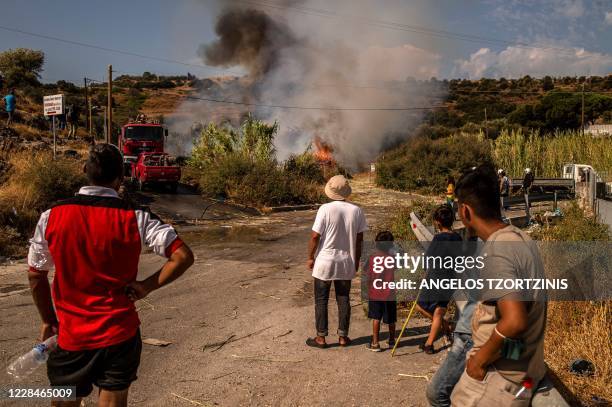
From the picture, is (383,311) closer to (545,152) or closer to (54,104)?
(54,104)

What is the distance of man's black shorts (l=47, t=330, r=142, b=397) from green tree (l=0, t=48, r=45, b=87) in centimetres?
5084

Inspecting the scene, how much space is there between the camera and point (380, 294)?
19.5 feet

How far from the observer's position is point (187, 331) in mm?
6621

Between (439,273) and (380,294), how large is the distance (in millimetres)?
813

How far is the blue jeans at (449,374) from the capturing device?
336cm

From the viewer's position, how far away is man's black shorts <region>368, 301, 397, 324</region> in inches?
233

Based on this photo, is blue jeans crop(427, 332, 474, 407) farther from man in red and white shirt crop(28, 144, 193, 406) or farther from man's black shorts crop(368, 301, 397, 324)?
man's black shorts crop(368, 301, 397, 324)

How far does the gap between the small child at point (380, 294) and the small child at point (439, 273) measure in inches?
12.9

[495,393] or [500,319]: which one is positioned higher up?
[500,319]

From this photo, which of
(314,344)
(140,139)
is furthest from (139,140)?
(314,344)

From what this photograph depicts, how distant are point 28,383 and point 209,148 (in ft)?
76.4

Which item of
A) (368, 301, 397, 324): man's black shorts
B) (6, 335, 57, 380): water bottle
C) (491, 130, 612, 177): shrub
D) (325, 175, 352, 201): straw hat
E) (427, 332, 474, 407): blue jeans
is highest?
(491, 130, 612, 177): shrub

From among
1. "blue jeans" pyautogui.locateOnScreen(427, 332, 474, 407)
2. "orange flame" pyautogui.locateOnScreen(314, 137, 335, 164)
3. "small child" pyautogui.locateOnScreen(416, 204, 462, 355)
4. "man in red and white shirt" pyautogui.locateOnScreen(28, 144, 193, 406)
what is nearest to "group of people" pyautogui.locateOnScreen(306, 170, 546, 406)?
"blue jeans" pyautogui.locateOnScreen(427, 332, 474, 407)

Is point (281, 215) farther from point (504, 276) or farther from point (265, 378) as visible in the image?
point (504, 276)
